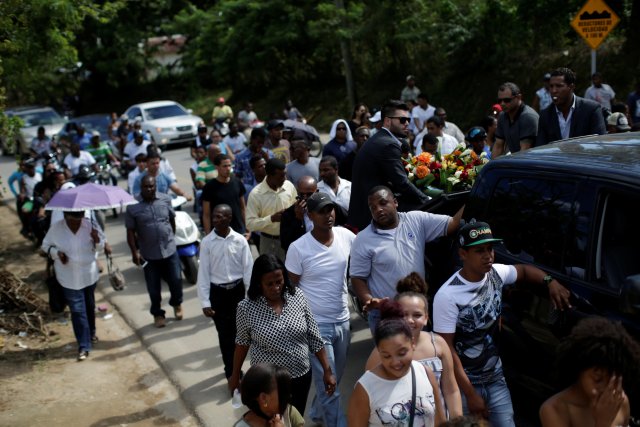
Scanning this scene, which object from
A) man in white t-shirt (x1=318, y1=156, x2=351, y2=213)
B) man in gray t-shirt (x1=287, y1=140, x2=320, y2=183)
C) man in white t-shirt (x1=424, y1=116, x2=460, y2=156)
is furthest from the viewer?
man in white t-shirt (x1=424, y1=116, x2=460, y2=156)

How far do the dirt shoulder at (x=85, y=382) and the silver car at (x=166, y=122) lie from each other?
16.2m

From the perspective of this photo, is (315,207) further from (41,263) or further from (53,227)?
(41,263)

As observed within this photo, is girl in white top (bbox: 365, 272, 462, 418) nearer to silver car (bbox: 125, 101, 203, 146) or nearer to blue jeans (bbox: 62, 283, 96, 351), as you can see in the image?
blue jeans (bbox: 62, 283, 96, 351)

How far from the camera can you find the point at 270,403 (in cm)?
424

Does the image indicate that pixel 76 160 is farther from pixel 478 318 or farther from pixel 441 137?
pixel 478 318

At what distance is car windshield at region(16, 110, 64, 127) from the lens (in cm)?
2928

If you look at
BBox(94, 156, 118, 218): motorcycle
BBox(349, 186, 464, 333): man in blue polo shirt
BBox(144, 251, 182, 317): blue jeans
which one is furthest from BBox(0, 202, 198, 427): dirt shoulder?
BBox(94, 156, 118, 218): motorcycle

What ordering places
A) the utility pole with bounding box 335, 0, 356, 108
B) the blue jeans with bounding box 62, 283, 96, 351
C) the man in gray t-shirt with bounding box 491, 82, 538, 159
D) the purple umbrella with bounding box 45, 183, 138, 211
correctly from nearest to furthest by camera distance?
1. the man in gray t-shirt with bounding box 491, 82, 538, 159
2. the purple umbrella with bounding box 45, 183, 138, 211
3. the blue jeans with bounding box 62, 283, 96, 351
4. the utility pole with bounding box 335, 0, 356, 108

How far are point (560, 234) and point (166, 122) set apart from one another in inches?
912

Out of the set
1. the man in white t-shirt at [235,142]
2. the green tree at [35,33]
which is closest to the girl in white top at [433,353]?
the green tree at [35,33]

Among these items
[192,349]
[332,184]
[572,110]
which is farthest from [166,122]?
[572,110]

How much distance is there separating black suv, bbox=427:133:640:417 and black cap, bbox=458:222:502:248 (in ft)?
1.74

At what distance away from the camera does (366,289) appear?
586 centimetres

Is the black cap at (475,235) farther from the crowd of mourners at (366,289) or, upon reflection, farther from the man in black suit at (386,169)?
the man in black suit at (386,169)
